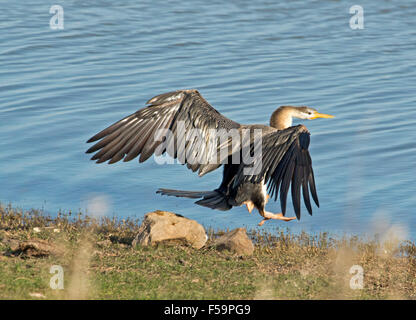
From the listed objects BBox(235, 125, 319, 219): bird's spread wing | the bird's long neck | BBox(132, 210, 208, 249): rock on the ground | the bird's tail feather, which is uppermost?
the bird's long neck

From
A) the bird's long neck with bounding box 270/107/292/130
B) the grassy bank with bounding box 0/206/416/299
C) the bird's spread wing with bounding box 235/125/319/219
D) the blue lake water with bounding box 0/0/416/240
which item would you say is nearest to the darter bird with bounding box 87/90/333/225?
the bird's spread wing with bounding box 235/125/319/219

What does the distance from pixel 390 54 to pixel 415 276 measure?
12123mm

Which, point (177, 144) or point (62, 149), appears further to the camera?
point (62, 149)

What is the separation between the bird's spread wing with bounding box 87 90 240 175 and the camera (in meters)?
8.22

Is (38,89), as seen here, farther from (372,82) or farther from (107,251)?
(107,251)

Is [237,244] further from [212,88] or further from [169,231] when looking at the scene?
[212,88]

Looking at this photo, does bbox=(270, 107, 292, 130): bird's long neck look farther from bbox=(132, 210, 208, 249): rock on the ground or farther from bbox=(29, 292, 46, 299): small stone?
bbox=(29, 292, 46, 299): small stone

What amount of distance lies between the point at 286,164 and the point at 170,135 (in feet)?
5.12

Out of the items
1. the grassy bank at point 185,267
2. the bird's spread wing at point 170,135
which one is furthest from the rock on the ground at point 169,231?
the bird's spread wing at point 170,135

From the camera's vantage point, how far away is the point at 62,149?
1273cm

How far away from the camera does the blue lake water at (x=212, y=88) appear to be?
1106 centimetres

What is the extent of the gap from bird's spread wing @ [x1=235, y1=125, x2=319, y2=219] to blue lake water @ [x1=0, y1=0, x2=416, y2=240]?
274 centimetres
